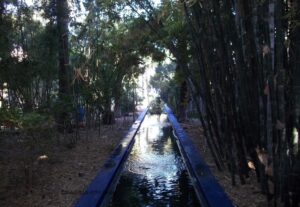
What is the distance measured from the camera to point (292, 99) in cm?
403

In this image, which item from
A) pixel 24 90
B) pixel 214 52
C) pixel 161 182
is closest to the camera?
pixel 214 52

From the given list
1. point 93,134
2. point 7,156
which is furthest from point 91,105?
point 7,156

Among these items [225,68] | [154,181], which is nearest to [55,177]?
[154,181]

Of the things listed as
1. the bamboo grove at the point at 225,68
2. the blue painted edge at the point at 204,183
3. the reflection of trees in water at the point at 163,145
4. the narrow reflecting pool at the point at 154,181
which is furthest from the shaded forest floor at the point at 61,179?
the reflection of trees in water at the point at 163,145

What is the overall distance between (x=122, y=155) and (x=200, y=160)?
5.14ft

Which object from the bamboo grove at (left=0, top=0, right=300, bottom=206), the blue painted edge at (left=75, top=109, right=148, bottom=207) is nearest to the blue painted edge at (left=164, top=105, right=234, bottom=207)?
the bamboo grove at (left=0, top=0, right=300, bottom=206)

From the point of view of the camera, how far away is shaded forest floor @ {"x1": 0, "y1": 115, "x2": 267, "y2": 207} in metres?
4.66

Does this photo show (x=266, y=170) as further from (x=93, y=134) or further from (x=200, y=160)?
(x=93, y=134)

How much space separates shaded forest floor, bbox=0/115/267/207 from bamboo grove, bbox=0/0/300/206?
0.78 ft

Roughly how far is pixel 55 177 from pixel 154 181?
1462 millimetres

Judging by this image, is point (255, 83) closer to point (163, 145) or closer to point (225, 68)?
point (225, 68)

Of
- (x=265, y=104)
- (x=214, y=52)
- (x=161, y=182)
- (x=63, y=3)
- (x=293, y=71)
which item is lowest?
(x=161, y=182)

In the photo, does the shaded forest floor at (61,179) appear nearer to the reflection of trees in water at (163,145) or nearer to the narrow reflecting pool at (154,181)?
the narrow reflecting pool at (154,181)

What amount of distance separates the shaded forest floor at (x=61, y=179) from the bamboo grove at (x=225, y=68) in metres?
0.24
